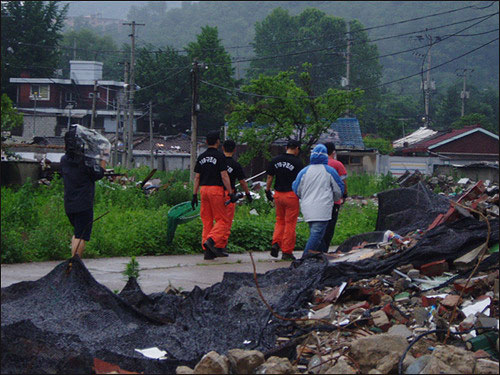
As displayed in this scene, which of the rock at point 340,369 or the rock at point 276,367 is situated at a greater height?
the rock at point 340,369

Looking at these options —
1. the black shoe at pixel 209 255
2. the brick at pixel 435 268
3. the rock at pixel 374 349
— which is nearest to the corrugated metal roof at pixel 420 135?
the black shoe at pixel 209 255

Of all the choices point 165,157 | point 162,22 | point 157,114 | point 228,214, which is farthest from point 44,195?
point 162,22

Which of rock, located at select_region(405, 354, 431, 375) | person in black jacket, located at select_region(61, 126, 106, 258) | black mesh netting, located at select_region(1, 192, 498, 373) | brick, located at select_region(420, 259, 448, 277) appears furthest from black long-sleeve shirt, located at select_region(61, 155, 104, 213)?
rock, located at select_region(405, 354, 431, 375)

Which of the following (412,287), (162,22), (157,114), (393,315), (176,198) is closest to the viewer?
(393,315)

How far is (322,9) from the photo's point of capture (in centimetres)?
4000

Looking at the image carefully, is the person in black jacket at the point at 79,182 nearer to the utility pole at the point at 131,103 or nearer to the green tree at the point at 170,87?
the green tree at the point at 170,87

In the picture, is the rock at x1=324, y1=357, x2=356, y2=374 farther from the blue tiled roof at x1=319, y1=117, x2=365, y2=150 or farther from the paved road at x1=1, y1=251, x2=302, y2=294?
the blue tiled roof at x1=319, y1=117, x2=365, y2=150

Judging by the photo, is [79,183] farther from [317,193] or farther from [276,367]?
[276,367]

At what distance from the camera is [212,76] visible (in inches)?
1575

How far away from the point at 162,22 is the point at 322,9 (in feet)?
61.0

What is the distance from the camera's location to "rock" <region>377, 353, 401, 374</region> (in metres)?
5.02

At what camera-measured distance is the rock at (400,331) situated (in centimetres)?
591

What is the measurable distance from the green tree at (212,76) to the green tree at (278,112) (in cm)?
100

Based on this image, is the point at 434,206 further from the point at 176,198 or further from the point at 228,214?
the point at 176,198
